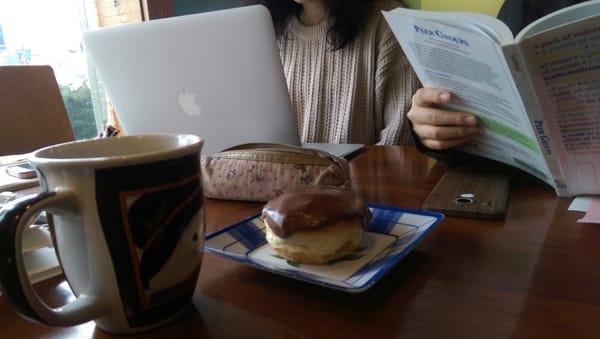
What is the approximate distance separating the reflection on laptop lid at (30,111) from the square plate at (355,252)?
1185 millimetres

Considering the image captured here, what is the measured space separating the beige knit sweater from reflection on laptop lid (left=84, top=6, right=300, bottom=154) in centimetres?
65

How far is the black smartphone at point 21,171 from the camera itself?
0.83m

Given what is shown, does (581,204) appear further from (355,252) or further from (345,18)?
(345,18)

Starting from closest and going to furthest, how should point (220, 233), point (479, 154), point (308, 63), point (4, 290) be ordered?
point (4, 290)
point (220, 233)
point (479, 154)
point (308, 63)

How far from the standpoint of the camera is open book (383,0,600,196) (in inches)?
18.8

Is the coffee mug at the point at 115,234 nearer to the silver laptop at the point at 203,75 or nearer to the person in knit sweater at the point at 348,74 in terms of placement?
the silver laptop at the point at 203,75

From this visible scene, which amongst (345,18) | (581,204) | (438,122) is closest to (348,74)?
(345,18)

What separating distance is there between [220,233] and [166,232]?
0.45 ft

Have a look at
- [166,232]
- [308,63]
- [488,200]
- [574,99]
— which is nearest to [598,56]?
[574,99]

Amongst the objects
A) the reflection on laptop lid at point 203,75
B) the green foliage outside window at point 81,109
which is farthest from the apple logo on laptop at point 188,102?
the green foliage outside window at point 81,109

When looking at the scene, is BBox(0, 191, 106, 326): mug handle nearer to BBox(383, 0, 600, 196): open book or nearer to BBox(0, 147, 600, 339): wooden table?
BBox(0, 147, 600, 339): wooden table

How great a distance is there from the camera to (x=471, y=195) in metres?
0.56

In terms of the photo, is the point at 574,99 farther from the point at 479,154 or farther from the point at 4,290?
the point at 4,290

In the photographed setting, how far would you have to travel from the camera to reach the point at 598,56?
470 millimetres
